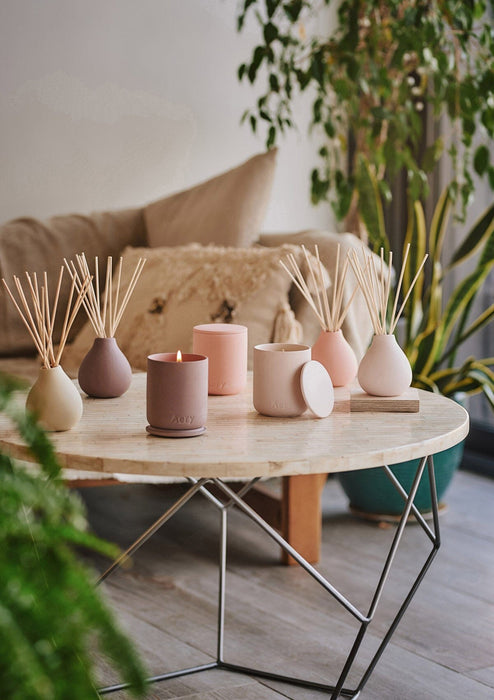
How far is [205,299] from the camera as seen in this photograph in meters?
2.21

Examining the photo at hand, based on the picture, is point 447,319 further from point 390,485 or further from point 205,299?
point 205,299

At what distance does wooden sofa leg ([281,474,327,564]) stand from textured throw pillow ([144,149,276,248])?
0.73m

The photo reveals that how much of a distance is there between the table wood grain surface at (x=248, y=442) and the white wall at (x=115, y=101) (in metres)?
1.80

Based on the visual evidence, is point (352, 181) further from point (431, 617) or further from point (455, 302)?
point (431, 617)

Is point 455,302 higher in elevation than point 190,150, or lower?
lower

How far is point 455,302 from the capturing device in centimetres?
256

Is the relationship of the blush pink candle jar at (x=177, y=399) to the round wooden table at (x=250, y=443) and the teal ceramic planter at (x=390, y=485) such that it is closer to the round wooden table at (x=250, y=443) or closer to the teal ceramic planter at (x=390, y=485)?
the round wooden table at (x=250, y=443)

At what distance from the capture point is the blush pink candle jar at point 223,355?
4.87 ft

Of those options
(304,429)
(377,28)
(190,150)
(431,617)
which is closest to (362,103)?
(377,28)

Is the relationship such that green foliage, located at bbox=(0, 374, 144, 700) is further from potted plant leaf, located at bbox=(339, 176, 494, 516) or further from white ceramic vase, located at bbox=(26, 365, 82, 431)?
potted plant leaf, located at bbox=(339, 176, 494, 516)

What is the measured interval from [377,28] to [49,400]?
6.07ft

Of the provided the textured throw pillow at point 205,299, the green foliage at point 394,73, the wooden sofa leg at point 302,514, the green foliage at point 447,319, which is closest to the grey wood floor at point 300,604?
the wooden sofa leg at point 302,514

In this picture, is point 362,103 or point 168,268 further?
point 362,103

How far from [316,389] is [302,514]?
0.88 meters
